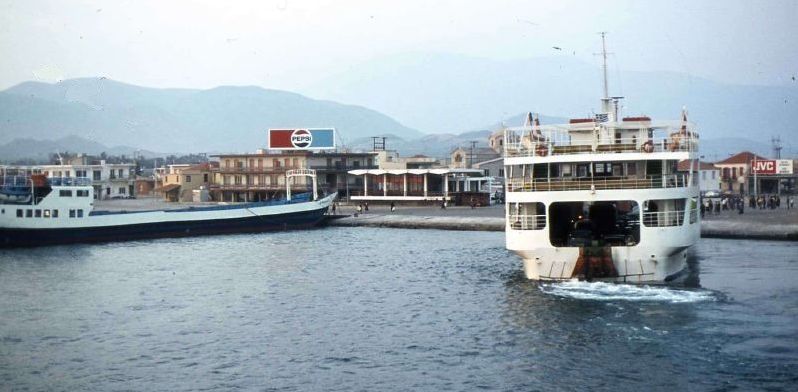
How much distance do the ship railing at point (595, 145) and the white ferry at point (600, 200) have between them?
0.14ft

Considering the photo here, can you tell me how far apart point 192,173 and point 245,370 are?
3473 inches

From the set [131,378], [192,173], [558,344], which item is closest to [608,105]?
[558,344]

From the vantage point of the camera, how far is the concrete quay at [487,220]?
52750 millimetres

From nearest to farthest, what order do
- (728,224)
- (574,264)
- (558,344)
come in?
(558,344)
(574,264)
(728,224)

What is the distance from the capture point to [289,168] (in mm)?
94000

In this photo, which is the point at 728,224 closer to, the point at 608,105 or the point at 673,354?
the point at 608,105

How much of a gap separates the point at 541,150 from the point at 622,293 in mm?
6869

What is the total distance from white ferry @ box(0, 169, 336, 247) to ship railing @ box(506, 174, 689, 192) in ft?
128

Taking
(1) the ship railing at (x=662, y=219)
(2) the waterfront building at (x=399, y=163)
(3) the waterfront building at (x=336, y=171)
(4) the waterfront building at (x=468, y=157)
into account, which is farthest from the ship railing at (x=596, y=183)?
(4) the waterfront building at (x=468, y=157)

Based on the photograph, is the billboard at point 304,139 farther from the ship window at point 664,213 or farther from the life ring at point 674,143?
A: the ship window at point 664,213

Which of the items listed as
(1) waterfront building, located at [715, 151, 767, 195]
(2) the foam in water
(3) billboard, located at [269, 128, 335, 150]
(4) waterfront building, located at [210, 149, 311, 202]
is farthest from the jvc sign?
(2) the foam in water

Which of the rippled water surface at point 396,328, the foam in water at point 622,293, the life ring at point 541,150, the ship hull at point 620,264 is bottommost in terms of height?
the rippled water surface at point 396,328

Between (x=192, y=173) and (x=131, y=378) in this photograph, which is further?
(x=192, y=173)

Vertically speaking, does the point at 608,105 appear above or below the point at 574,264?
above
